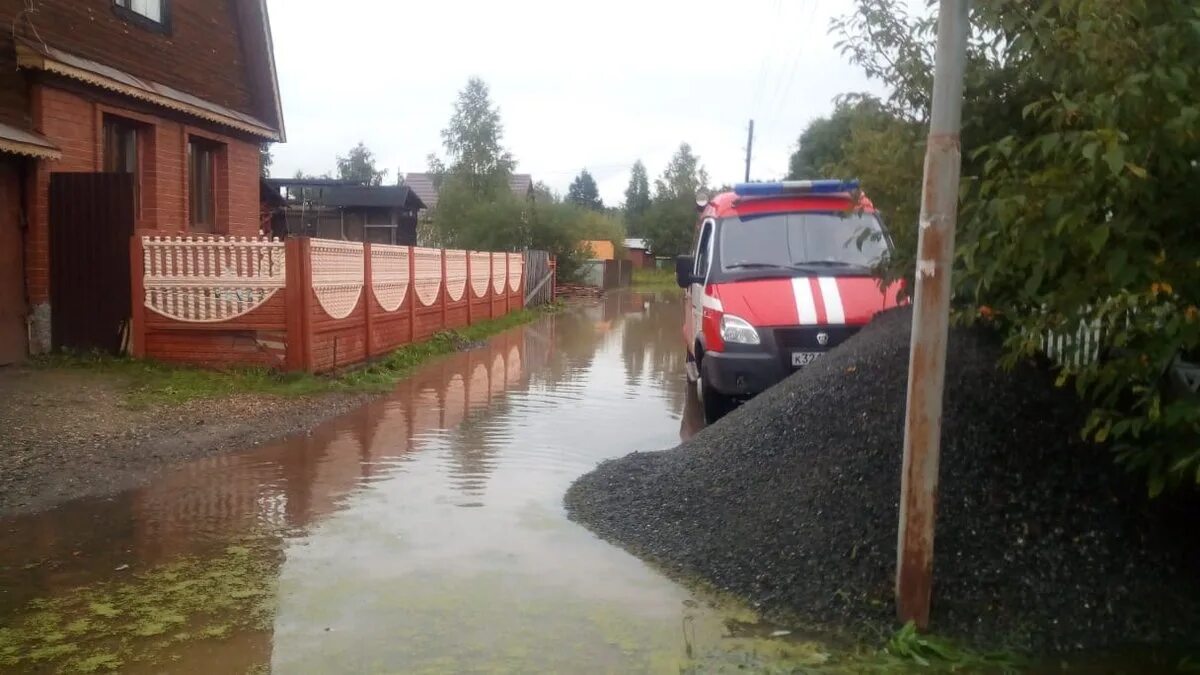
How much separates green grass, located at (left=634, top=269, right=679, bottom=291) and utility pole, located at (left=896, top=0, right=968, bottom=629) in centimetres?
5534

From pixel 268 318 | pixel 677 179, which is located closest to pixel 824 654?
pixel 268 318

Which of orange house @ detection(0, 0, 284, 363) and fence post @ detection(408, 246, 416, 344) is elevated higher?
orange house @ detection(0, 0, 284, 363)

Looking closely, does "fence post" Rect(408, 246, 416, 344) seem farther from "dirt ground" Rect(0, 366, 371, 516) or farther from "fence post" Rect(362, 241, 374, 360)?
"dirt ground" Rect(0, 366, 371, 516)

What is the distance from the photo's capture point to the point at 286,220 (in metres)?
33.9

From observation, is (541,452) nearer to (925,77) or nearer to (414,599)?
(414,599)

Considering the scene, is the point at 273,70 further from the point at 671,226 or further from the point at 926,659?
the point at 671,226

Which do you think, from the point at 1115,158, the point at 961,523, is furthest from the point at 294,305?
the point at 1115,158

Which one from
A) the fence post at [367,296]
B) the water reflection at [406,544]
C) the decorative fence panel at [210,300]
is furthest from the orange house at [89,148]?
the water reflection at [406,544]

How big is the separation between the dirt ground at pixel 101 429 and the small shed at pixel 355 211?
24.8 m

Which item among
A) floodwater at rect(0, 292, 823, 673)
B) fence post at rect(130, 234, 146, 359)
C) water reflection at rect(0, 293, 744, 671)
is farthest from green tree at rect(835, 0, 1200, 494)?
fence post at rect(130, 234, 146, 359)

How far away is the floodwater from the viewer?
454cm

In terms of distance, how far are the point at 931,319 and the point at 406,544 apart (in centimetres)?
340

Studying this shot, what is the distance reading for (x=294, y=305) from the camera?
1206 cm

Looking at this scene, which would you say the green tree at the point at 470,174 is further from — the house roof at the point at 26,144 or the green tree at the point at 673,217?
the house roof at the point at 26,144
